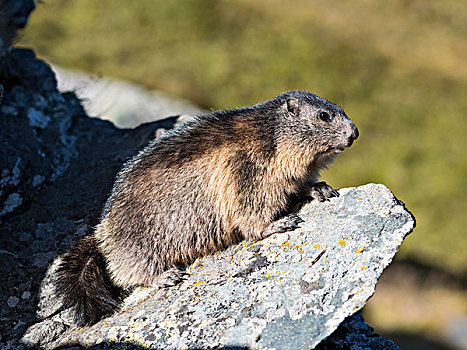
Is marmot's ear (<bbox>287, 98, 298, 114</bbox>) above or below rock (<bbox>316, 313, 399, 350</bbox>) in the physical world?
above

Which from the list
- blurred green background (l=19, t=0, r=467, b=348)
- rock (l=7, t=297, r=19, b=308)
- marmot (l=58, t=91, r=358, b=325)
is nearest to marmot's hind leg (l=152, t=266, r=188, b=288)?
marmot (l=58, t=91, r=358, b=325)

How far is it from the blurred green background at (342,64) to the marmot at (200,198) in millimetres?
11625

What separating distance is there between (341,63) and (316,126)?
16.6 metres

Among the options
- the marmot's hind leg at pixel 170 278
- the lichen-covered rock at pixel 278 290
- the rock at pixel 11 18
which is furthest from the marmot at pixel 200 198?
the rock at pixel 11 18

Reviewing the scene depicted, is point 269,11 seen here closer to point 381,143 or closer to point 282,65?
point 282,65

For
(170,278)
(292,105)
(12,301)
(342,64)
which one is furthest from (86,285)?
(342,64)

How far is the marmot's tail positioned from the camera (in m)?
6.90

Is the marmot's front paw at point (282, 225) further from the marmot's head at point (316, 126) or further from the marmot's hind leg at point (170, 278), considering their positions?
the marmot's hind leg at point (170, 278)

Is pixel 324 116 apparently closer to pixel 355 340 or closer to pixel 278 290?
pixel 278 290

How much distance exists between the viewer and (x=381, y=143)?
19.5 m

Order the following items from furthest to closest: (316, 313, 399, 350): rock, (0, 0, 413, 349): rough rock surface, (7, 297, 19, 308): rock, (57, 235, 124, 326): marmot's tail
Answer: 1. (316, 313, 399, 350): rock
2. (7, 297, 19, 308): rock
3. (57, 235, 124, 326): marmot's tail
4. (0, 0, 413, 349): rough rock surface

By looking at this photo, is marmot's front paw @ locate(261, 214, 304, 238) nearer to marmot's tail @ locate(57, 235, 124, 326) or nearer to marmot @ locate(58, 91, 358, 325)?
marmot @ locate(58, 91, 358, 325)

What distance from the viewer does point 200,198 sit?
7.43m

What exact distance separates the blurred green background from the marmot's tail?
43.1ft
